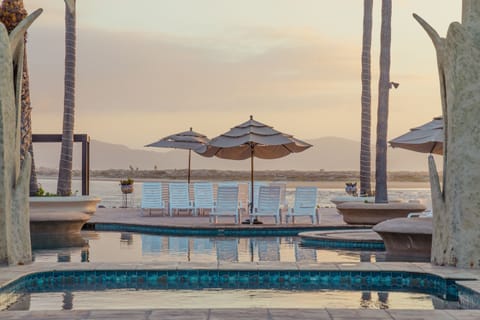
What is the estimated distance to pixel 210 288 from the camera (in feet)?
27.8

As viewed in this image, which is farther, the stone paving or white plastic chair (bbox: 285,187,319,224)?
white plastic chair (bbox: 285,187,319,224)

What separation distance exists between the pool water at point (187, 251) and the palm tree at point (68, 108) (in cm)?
374

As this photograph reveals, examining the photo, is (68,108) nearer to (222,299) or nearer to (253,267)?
(253,267)

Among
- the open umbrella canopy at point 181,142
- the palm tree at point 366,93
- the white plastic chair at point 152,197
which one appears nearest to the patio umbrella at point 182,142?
the open umbrella canopy at point 181,142

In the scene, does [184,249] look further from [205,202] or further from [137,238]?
[205,202]

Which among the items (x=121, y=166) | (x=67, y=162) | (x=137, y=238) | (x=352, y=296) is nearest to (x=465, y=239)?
(x=352, y=296)

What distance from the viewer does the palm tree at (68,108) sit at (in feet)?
59.9

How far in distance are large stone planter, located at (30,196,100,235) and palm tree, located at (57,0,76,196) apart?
1931 mm

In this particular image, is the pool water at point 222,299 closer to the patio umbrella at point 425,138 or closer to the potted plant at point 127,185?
the patio umbrella at point 425,138

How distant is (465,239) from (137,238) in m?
7.03

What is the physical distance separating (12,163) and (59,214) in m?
5.45

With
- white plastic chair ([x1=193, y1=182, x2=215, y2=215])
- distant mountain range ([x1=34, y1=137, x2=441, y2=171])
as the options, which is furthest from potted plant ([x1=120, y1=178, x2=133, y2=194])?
distant mountain range ([x1=34, y1=137, x2=441, y2=171])

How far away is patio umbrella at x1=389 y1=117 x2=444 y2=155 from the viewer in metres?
15.5

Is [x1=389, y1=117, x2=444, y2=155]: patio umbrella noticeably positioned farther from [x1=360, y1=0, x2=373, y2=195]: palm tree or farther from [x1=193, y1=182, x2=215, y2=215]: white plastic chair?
[x1=193, y1=182, x2=215, y2=215]: white plastic chair
